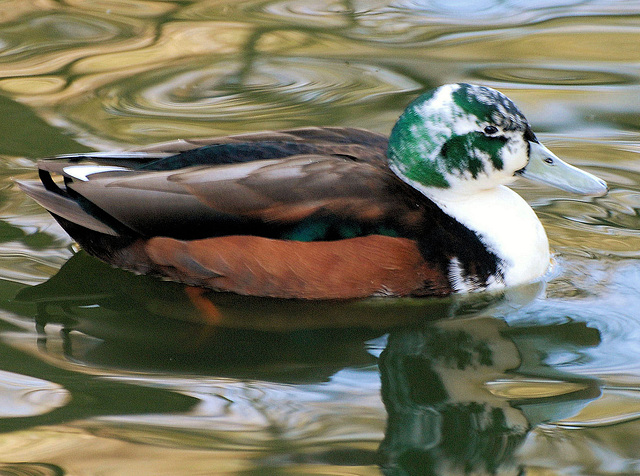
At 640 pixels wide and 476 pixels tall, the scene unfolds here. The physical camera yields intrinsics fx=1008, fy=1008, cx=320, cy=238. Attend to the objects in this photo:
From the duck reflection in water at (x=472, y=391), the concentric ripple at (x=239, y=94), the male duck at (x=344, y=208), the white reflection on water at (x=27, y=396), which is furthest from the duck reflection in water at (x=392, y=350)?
the concentric ripple at (x=239, y=94)

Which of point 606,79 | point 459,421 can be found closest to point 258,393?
point 459,421

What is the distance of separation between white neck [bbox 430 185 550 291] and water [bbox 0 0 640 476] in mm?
154

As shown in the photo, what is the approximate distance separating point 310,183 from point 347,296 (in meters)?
0.64

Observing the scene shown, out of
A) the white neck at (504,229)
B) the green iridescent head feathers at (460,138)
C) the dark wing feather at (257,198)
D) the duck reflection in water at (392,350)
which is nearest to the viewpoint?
the duck reflection in water at (392,350)

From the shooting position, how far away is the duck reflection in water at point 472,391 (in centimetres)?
407

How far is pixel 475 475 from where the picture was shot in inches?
154

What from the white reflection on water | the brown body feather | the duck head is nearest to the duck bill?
the duck head

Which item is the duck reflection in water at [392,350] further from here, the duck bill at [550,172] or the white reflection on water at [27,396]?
the duck bill at [550,172]

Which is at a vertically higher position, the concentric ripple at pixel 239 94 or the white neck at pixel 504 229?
the concentric ripple at pixel 239 94

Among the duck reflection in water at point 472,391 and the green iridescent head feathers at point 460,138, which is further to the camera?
the green iridescent head feathers at point 460,138

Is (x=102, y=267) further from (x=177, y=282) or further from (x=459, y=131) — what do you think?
(x=459, y=131)

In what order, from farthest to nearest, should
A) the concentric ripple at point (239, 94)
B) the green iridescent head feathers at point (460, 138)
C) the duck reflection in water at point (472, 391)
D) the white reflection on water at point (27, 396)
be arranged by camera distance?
the concentric ripple at point (239, 94) → the green iridescent head feathers at point (460, 138) → the white reflection on water at point (27, 396) → the duck reflection in water at point (472, 391)

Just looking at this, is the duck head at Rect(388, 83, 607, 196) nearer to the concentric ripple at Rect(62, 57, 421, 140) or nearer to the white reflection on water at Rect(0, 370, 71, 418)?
the white reflection on water at Rect(0, 370, 71, 418)

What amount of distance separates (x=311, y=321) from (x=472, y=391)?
104cm
